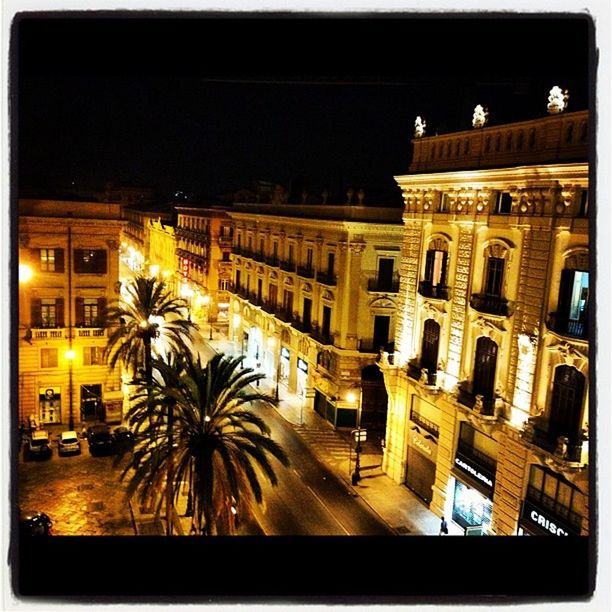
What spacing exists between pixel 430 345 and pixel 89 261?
14.3 meters

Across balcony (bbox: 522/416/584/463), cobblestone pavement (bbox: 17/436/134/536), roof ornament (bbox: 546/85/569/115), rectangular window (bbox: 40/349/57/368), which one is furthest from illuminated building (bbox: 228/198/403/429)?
balcony (bbox: 522/416/584/463)

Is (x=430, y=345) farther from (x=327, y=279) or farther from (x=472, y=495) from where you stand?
(x=327, y=279)

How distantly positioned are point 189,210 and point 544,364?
1551 inches

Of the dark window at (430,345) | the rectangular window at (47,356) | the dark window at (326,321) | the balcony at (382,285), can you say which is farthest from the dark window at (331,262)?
the rectangular window at (47,356)

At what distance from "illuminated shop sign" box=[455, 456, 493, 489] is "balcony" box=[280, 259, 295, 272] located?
16.0m

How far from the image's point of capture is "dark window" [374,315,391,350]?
88.2 ft

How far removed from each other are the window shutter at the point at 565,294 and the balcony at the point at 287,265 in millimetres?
18416

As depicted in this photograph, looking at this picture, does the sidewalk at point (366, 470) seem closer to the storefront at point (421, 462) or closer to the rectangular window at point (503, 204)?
the storefront at point (421, 462)

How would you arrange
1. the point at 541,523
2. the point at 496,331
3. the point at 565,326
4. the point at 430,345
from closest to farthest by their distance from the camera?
1. the point at 565,326
2. the point at 541,523
3. the point at 496,331
4. the point at 430,345

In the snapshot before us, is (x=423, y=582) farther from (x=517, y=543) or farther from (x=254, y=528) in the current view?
(x=254, y=528)

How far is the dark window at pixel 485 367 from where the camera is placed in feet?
53.8

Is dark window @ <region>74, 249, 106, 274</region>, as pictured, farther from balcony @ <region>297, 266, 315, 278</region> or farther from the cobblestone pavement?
balcony @ <region>297, 266, 315, 278</region>

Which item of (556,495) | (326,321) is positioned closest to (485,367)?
(556,495)

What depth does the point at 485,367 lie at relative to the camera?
16719 mm
